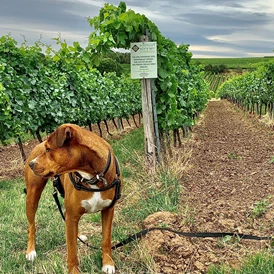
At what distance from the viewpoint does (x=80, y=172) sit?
3023 millimetres

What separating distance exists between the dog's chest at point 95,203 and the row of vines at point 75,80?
3.46 metres

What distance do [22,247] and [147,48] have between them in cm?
401

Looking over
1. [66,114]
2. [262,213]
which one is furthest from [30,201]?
[66,114]

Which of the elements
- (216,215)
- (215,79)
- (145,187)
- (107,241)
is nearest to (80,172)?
(107,241)

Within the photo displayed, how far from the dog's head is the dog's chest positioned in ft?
1.33

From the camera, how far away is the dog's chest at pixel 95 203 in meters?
3.16

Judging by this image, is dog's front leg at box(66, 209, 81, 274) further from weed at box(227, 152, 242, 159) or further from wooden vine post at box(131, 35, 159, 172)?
weed at box(227, 152, 242, 159)

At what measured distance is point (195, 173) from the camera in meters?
7.39

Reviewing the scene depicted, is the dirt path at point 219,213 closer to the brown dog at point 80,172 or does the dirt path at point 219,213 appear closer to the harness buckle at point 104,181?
the brown dog at point 80,172

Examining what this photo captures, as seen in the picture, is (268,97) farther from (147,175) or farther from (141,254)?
(141,254)

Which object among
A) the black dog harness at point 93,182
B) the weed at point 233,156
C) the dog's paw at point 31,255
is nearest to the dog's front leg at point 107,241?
the black dog harness at point 93,182

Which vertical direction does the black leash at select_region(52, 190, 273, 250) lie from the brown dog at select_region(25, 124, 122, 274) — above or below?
below

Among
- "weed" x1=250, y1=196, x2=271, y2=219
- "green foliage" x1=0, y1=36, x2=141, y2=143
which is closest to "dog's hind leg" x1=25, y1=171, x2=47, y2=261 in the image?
"weed" x1=250, y1=196, x2=271, y2=219

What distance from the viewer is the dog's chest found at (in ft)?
10.4
